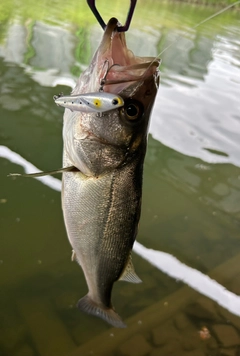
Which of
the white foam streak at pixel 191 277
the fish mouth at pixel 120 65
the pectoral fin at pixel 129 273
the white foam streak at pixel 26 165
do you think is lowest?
the white foam streak at pixel 26 165

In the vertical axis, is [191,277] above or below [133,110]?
below

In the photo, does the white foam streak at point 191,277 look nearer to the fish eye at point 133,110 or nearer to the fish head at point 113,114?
the fish head at point 113,114

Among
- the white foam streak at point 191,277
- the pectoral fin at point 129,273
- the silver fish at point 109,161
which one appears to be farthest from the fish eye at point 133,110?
the white foam streak at point 191,277

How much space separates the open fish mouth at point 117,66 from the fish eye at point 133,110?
0.06 meters

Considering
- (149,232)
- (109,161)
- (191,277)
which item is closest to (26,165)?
(149,232)

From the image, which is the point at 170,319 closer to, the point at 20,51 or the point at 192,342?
the point at 192,342

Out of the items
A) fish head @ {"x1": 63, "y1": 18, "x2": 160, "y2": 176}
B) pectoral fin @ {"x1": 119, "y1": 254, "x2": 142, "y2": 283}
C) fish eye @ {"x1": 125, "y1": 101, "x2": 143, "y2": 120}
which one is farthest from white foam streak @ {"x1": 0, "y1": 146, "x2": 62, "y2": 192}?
fish eye @ {"x1": 125, "y1": 101, "x2": 143, "y2": 120}

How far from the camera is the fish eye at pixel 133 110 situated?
1214 millimetres

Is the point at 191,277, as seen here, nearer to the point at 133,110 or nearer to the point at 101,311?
the point at 101,311

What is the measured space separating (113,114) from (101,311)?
0.85m

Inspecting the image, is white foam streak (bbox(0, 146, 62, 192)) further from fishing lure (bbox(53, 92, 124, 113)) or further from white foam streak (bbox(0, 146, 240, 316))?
fishing lure (bbox(53, 92, 124, 113))

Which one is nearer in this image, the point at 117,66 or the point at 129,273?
the point at 117,66

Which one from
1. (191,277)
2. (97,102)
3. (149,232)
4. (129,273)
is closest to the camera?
(97,102)

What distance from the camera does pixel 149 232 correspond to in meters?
2.96
